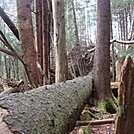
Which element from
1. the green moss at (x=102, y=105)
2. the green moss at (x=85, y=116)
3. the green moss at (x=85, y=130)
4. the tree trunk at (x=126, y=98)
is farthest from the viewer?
the green moss at (x=102, y=105)

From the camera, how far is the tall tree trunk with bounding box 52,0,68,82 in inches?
127

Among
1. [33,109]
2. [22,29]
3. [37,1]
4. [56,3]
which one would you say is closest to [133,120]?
[33,109]

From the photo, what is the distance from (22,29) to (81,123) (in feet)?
7.27

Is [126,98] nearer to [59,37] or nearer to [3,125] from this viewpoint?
[3,125]

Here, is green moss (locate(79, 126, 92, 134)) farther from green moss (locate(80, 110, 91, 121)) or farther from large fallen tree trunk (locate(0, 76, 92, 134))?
large fallen tree trunk (locate(0, 76, 92, 134))

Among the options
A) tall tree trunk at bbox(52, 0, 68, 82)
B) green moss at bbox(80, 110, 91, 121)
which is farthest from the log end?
green moss at bbox(80, 110, 91, 121)

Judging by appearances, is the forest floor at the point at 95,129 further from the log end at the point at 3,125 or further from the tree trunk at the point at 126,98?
the log end at the point at 3,125

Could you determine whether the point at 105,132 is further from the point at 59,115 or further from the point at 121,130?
the point at 59,115

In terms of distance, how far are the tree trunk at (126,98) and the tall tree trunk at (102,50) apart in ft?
8.54

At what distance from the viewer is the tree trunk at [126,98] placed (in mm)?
1493

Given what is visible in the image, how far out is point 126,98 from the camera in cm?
152

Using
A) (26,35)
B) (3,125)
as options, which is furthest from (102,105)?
(3,125)

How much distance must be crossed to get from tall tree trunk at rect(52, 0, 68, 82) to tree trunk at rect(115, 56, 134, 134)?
75.1 inches

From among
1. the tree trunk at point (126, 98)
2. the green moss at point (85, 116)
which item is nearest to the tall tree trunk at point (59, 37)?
the green moss at point (85, 116)
